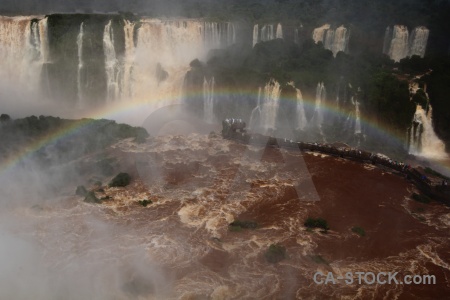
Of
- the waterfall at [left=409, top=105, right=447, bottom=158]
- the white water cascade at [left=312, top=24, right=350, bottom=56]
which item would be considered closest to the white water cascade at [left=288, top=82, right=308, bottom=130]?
the waterfall at [left=409, top=105, right=447, bottom=158]

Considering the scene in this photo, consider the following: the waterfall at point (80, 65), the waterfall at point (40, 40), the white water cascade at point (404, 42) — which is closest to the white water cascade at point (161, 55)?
the waterfall at point (80, 65)

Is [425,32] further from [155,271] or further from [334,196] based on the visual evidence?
[155,271]

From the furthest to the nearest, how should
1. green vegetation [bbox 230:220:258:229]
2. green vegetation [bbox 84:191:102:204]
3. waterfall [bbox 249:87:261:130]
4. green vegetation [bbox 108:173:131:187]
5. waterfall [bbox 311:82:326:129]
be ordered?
waterfall [bbox 249:87:261:130] → waterfall [bbox 311:82:326:129] → green vegetation [bbox 108:173:131:187] → green vegetation [bbox 84:191:102:204] → green vegetation [bbox 230:220:258:229]

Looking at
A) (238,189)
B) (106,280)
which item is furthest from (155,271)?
(238,189)

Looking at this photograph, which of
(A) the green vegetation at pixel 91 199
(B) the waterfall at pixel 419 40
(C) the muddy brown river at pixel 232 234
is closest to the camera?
(C) the muddy brown river at pixel 232 234

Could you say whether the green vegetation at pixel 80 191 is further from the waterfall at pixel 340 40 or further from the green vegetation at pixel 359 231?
the waterfall at pixel 340 40

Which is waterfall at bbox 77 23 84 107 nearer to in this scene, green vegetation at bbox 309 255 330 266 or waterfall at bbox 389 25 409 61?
green vegetation at bbox 309 255 330 266
